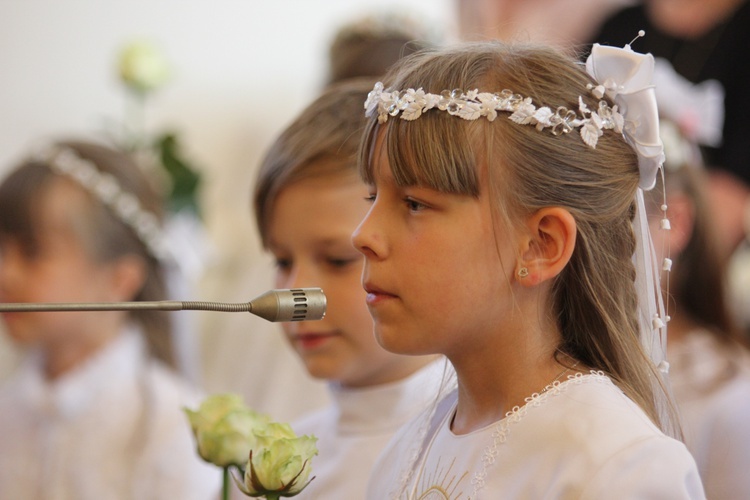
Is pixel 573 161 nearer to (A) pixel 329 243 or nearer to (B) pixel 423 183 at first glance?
(B) pixel 423 183

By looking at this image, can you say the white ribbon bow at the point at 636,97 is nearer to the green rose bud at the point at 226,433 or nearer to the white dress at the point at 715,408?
the green rose bud at the point at 226,433

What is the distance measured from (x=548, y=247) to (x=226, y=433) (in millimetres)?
393

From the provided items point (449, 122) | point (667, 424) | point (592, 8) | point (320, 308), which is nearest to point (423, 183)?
point (449, 122)

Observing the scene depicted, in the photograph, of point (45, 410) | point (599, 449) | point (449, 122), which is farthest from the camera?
point (45, 410)

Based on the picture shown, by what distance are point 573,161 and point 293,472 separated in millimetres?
427

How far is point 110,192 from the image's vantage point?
246 cm

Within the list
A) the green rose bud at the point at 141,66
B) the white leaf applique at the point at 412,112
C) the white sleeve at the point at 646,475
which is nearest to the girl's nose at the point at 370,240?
the white leaf applique at the point at 412,112

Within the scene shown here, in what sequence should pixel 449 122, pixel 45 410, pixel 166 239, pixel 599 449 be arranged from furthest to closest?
pixel 166 239 → pixel 45 410 → pixel 449 122 → pixel 599 449

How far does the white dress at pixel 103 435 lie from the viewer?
2148mm

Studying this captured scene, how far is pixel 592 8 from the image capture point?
3.15 m

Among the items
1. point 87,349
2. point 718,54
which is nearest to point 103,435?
point 87,349

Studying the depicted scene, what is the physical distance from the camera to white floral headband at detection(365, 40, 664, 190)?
1076 millimetres

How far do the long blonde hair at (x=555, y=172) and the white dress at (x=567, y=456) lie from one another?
0.06 meters

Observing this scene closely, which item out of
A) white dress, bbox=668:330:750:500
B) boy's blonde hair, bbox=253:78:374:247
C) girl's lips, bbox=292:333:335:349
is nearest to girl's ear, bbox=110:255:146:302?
boy's blonde hair, bbox=253:78:374:247
